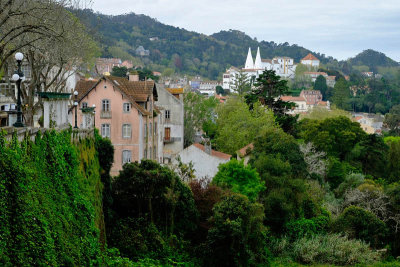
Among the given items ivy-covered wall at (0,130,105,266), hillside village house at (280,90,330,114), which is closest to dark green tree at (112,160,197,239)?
ivy-covered wall at (0,130,105,266)

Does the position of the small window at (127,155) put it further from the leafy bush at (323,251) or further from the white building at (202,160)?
the leafy bush at (323,251)

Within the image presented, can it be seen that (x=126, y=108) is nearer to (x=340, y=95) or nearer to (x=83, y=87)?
(x=83, y=87)

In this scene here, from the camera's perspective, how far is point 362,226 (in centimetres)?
3388

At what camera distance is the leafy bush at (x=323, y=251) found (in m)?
29.8

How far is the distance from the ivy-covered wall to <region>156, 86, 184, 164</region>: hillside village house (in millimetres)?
31321

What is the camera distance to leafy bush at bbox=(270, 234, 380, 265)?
29844 mm

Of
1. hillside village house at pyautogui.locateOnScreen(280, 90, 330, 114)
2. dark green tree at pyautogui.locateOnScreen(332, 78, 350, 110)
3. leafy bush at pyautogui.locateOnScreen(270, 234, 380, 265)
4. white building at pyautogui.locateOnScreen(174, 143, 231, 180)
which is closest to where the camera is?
leafy bush at pyautogui.locateOnScreen(270, 234, 380, 265)

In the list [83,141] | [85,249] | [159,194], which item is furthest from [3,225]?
[159,194]

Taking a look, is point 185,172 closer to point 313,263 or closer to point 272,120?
point 313,263

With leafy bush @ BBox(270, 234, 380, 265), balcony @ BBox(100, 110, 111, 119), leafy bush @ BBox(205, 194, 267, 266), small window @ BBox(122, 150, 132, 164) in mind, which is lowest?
leafy bush @ BBox(270, 234, 380, 265)

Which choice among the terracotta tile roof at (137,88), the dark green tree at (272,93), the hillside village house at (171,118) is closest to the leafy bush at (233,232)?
the terracotta tile roof at (137,88)

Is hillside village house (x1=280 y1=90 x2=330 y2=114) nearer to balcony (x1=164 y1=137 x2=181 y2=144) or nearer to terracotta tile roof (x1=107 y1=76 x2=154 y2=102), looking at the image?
balcony (x1=164 y1=137 x2=181 y2=144)

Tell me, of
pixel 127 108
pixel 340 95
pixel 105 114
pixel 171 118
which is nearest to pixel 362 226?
pixel 127 108

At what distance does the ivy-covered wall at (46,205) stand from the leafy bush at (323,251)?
Result: 1573 centimetres
